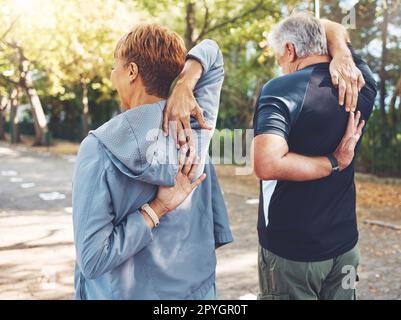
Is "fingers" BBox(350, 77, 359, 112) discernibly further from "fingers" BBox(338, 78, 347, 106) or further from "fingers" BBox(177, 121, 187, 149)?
"fingers" BBox(177, 121, 187, 149)

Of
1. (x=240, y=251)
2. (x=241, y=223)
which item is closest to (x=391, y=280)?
(x=240, y=251)

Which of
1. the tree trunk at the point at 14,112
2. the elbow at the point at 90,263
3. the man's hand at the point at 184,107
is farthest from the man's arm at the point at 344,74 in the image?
the tree trunk at the point at 14,112

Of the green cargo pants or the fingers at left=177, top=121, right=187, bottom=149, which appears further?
the green cargo pants

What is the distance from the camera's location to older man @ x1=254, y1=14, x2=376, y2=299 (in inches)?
75.8

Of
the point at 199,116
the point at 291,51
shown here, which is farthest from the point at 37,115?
the point at 199,116

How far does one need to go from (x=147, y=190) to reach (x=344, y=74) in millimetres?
1064

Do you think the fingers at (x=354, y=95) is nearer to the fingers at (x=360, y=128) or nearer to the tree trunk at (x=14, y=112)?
the fingers at (x=360, y=128)

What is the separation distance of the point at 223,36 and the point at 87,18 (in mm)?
3981

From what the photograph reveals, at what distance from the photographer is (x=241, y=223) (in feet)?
24.7

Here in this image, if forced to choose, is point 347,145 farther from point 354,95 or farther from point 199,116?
point 199,116

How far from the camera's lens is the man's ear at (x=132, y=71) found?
4.90 ft

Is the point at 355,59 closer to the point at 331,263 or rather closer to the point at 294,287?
the point at 331,263

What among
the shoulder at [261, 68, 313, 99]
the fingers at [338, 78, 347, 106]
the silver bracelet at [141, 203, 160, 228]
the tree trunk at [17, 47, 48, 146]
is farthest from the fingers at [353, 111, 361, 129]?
the tree trunk at [17, 47, 48, 146]

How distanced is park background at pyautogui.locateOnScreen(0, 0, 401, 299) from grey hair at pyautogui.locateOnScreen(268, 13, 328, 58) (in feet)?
8.67
